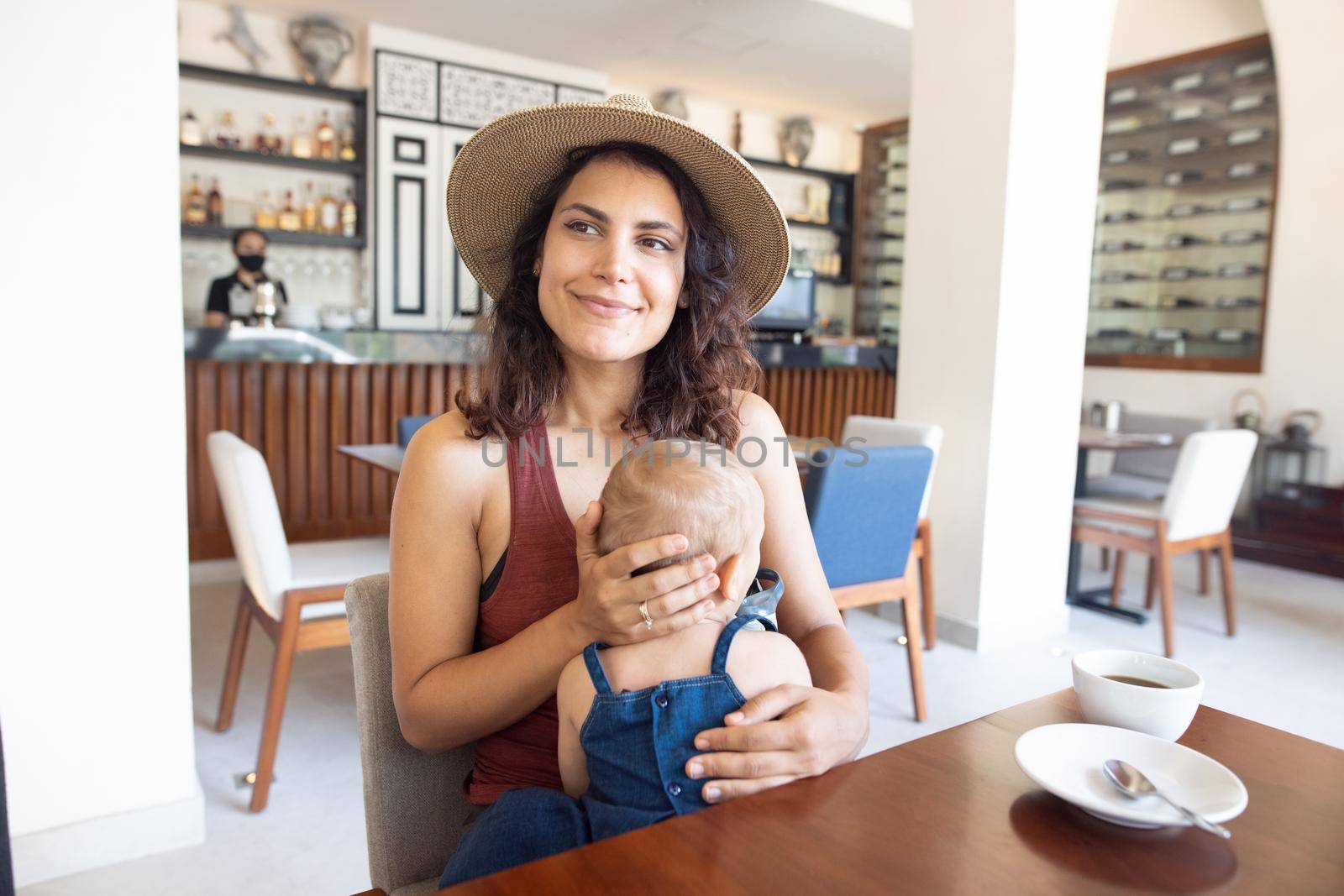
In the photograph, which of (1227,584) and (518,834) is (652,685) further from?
(1227,584)

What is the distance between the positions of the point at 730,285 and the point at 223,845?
1899 millimetres

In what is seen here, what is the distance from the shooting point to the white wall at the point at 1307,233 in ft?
18.5

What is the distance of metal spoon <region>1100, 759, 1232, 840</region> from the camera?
0.71m

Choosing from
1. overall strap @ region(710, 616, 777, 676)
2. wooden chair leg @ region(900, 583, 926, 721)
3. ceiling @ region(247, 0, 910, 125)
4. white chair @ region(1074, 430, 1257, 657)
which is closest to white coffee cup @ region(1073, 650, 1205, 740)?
overall strap @ region(710, 616, 777, 676)

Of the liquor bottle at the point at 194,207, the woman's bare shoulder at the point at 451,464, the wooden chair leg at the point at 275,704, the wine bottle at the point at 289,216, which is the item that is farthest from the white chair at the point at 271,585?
the wine bottle at the point at 289,216

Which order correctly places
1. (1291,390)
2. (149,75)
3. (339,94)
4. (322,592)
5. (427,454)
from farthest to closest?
1. (339,94)
2. (1291,390)
3. (322,592)
4. (149,75)
5. (427,454)

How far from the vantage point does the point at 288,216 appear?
651cm

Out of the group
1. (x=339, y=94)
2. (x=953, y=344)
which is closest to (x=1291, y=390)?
(x=953, y=344)

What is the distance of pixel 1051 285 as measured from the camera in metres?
3.92

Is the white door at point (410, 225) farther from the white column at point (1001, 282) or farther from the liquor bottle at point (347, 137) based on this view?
the white column at point (1001, 282)

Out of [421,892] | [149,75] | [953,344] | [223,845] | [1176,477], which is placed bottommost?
[223,845]

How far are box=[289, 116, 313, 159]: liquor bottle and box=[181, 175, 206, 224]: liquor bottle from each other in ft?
2.25

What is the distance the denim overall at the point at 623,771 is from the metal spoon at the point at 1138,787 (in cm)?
37

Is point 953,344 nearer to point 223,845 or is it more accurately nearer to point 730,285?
point 730,285
